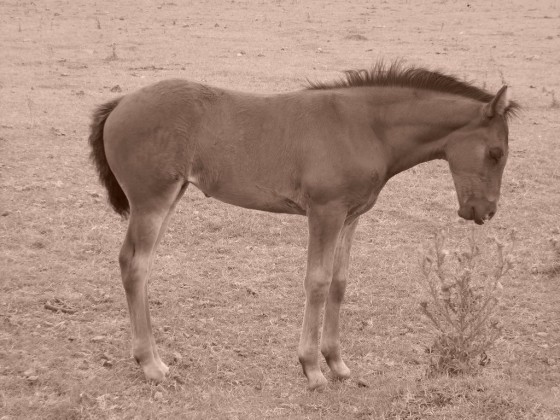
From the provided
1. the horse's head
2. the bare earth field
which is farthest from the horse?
the bare earth field

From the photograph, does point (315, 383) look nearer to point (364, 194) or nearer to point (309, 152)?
point (364, 194)

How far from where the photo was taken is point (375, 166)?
4.34 metres

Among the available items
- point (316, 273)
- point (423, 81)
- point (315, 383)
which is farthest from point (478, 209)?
point (315, 383)

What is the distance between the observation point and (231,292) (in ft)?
19.9

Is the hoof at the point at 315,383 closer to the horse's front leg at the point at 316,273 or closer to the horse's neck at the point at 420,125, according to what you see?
the horse's front leg at the point at 316,273

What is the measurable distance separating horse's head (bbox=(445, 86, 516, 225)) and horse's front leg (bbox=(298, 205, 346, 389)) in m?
0.78

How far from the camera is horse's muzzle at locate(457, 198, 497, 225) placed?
4.31 metres

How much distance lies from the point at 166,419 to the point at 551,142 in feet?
27.4

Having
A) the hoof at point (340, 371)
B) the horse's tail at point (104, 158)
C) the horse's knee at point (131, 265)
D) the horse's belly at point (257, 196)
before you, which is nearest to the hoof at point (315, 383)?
the hoof at point (340, 371)

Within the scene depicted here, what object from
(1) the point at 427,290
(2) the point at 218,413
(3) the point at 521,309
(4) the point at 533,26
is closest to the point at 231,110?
(2) the point at 218,413

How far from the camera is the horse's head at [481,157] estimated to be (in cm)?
421

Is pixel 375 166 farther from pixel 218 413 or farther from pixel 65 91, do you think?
pixel 65 91

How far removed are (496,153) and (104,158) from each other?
2630 millimetres

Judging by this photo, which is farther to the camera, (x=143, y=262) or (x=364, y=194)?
(x=143, y=262)
